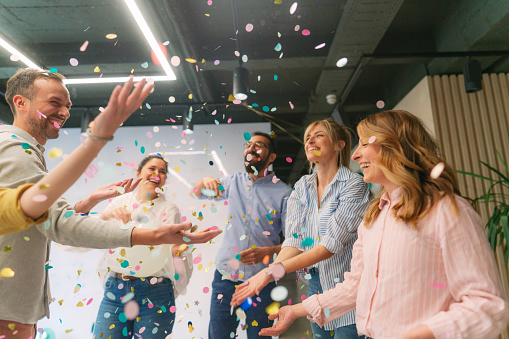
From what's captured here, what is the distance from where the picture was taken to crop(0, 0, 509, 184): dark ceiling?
10.8 ft

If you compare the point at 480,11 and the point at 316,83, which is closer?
the point at 480,11

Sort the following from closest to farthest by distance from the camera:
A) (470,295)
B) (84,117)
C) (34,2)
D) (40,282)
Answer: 1. (470,295)
2. (40,282)
3. (34,2)
4. (84,117)

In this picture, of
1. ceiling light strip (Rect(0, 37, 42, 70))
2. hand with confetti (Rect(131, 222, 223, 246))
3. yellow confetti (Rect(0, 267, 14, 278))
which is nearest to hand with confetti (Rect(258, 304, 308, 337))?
hand with confetti (Rect(131, 222, 223, 246))

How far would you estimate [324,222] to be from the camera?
1790 mm

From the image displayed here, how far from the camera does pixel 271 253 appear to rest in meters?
2.19

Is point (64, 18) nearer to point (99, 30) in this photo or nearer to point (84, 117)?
point (99, 30)

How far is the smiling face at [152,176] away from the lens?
8.65 ft

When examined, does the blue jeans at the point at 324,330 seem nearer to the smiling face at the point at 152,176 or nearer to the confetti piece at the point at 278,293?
the confetti piece at the point at 278,293

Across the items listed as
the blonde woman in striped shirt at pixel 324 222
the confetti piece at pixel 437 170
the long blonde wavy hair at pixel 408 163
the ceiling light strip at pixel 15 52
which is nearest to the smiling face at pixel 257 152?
the blonde woman in striped shirt at pixel 324 222

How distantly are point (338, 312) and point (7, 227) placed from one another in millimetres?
1030

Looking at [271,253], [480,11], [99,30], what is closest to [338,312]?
[271,253]

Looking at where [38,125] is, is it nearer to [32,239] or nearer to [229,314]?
[32,239]

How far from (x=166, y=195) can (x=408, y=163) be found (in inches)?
139

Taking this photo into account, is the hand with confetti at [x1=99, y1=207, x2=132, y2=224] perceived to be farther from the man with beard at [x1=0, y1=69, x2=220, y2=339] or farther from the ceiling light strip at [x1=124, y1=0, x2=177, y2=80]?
the ceiling light strip at [x1=124, y1=0, x2=177, y2=80]
